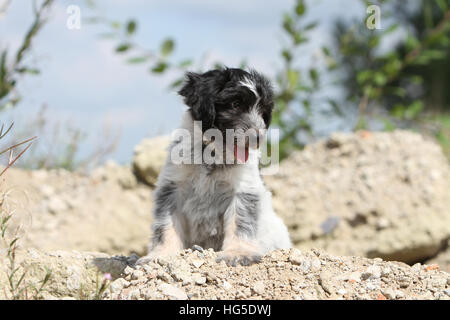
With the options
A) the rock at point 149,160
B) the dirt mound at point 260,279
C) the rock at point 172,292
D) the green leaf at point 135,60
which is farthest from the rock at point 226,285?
the green leaf at point 135,60

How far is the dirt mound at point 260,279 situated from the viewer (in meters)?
3.59

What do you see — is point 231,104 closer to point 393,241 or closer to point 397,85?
point 393,241

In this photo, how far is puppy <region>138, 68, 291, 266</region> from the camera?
14.4 ft

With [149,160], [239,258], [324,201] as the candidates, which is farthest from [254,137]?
[149,160]

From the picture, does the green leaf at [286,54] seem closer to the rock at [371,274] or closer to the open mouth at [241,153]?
the open mouth at [241,153]

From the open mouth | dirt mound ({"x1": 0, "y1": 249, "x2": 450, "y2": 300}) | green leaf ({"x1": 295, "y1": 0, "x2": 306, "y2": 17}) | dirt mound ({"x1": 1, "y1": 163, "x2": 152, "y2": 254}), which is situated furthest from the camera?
green leaf ({"x1": 295, "y1": 0, "x2": 306, "y2": 17})

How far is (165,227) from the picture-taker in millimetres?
4535

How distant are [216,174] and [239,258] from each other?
795 mm

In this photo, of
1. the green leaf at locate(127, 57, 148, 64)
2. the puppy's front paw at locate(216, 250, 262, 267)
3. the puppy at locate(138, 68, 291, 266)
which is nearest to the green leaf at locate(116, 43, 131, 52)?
the green leaf at locate(127, 57, 148, 64)

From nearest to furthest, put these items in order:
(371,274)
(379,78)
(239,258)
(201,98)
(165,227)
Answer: (371,274) < (239,258) < (201,98) < (165,227) < (379,78)

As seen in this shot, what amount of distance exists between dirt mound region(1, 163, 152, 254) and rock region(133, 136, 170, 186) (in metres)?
0.17

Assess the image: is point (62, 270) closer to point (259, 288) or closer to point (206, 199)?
point (206, 199)

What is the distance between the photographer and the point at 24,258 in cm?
440

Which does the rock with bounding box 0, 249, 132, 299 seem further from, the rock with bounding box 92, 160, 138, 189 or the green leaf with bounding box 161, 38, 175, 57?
the green leaf with bounding box 161, 38, 175, 57
